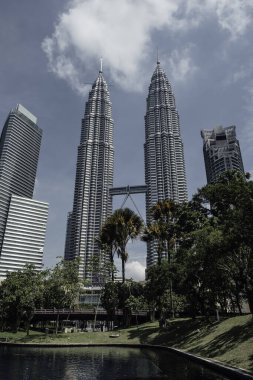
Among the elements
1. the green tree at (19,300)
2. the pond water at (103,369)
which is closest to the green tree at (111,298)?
the green tree at (19,300)

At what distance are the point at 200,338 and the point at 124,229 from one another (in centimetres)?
2260

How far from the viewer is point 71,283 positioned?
62969 mm

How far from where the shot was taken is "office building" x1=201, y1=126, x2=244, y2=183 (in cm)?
15300

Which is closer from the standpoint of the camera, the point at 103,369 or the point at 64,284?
the point at 103,369

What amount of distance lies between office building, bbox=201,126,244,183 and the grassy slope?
10313cm

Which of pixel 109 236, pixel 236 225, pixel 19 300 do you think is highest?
pixel 109 236

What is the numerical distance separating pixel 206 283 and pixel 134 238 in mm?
15273

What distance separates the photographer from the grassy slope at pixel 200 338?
22797 mm

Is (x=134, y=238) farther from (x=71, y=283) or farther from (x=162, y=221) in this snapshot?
(x=71, y=283)

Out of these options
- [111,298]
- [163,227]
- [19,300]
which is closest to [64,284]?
[19,300]

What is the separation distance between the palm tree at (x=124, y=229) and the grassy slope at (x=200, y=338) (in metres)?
10.1

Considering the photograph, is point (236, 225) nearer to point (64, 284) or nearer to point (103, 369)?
point (103, 369)

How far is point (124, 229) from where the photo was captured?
51.9 m

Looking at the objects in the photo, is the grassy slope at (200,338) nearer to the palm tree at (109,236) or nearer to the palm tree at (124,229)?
the palm tree at (124,229)
